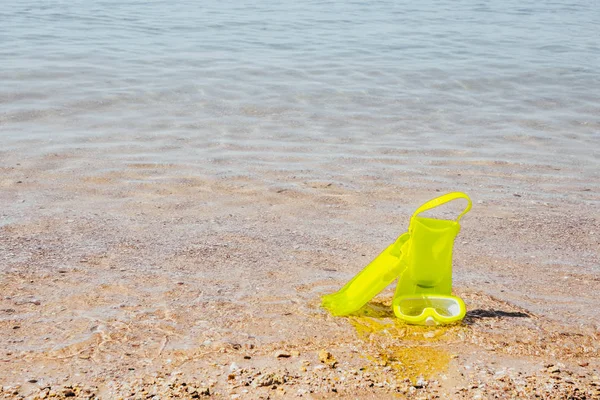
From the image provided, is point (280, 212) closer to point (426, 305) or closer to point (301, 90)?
point (426, 305)

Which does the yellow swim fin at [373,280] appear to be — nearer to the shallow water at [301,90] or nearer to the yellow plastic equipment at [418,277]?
the yellow plastic equipment at [418,277]

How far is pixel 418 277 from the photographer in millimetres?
3643

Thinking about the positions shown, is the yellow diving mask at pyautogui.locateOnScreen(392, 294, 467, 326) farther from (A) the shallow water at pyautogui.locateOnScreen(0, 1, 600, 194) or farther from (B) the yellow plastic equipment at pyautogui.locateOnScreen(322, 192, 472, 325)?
(A) the shallow water at pyautogui.locateOnScreen(0, 1, 600, 194)

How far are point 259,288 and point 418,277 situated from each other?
94 cm

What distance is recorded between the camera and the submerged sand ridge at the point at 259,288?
292 cm

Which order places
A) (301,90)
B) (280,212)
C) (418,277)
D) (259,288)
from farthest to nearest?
(301,90), (280,212), (259,288), (418,277)

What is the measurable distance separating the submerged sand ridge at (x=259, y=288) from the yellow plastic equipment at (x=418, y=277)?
0.09m

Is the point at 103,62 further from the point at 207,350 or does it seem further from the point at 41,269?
the point at 207,350

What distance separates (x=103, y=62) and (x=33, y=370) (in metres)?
9.21

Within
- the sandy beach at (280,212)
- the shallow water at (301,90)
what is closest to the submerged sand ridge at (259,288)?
the sandy beach at (280,212)

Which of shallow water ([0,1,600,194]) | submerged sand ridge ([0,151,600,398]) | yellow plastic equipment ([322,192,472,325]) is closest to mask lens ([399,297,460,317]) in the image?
yellow plastic equipment ([322,192,472,325])

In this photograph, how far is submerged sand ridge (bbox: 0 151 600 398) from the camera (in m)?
2.92

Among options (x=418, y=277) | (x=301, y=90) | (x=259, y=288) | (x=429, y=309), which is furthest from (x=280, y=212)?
(x=301, y=90)

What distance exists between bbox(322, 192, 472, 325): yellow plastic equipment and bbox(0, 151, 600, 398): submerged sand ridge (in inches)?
3.5
